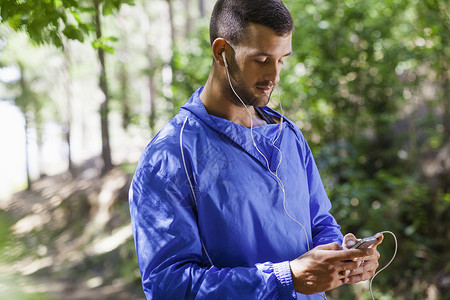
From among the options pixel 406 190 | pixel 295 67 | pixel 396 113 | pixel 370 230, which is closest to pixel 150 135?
pixel 295 67

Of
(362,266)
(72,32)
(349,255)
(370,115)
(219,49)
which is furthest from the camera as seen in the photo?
(370,115)

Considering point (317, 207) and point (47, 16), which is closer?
point (47, 16)

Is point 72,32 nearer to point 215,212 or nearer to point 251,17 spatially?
point 251,17

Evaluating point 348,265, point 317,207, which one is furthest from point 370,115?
point 348,265

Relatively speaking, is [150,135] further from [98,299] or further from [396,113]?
[396,113]

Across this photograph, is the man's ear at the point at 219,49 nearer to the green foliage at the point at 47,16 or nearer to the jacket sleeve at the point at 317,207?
the green foliage at the point at 47,16

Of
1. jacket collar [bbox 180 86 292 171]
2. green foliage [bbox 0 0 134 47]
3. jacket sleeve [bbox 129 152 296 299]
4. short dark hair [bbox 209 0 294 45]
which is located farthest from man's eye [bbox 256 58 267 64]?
green foliage [bbox 0 0 134 47]

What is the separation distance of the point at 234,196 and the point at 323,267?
1.17ft

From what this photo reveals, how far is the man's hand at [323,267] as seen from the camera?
4.24 feet

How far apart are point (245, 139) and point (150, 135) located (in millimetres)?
5621

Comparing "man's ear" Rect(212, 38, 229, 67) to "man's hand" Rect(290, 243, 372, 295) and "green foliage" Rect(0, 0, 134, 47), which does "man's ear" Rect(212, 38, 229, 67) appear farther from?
"man's hand" Rect(290, 243, 372, 295)

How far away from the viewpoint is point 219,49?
157 centimetres

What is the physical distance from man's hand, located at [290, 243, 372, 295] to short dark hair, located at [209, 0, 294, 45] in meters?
0.77

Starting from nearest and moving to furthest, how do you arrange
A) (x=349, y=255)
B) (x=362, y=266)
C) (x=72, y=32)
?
1. (x=349, y=255)
2. (x=362, y=266)
3. (x=72, y=32)
